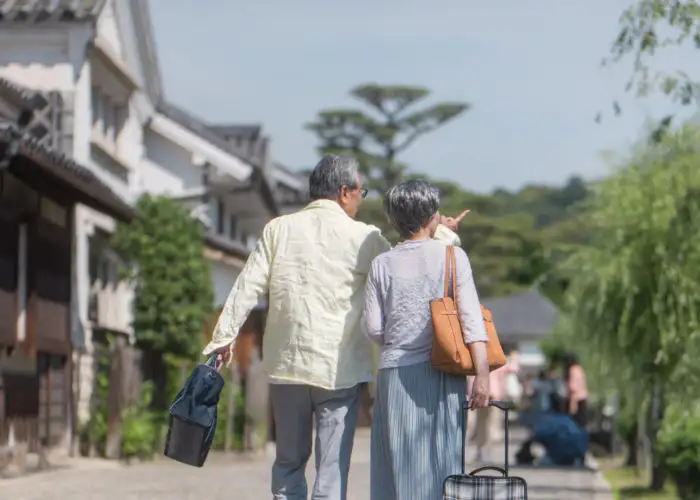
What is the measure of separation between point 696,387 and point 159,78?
15807mm

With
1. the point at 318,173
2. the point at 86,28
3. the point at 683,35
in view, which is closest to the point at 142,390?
the point at 86,28

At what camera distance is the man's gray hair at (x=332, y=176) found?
744 centimetres

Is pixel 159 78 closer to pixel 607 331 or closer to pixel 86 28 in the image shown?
pixel 86 28

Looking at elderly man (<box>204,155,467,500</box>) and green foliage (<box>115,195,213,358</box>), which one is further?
green foliage (<box>115,195,213,358</box>)

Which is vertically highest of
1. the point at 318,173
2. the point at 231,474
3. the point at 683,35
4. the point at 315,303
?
the point at 683,35

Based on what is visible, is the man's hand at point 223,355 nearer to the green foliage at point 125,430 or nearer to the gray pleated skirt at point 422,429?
the gray pleated skirt at point 422,429

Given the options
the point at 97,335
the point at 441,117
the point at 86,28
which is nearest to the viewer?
the point at 86,28

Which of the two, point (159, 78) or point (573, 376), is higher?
point (159, 78)

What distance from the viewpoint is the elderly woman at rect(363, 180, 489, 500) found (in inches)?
269

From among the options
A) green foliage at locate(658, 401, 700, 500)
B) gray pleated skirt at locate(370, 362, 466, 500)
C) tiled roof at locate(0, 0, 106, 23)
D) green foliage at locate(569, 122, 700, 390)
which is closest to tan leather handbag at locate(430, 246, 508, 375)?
gray pleated skirt at locate(370, 362, 466, 500)

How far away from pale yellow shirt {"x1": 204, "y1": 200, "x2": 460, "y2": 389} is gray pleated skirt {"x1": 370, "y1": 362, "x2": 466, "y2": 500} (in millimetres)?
368

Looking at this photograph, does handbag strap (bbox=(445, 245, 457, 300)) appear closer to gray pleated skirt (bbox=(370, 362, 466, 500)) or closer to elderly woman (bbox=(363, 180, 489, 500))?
elderly woman (bbox=(363, 180, 489, 500))

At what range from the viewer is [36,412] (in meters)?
18.8

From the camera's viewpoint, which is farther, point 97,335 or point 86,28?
point 97,335
